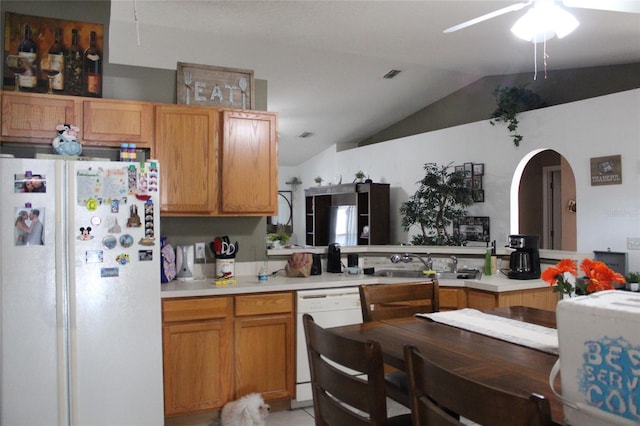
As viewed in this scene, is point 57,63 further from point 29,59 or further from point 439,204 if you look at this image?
point 439,204

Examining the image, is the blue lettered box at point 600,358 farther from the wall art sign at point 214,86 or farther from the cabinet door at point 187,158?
the wall art sign at point 214,86

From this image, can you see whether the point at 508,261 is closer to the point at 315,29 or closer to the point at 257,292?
the point at 257,292

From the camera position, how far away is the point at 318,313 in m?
3.46

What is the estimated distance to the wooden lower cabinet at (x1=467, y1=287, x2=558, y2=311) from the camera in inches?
132

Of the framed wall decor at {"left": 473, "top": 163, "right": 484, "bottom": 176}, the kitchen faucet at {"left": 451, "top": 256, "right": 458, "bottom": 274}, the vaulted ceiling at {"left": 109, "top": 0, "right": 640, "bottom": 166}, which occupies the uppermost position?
the vaulted ceiling at {"left": 109, "top": 0, "right": 640, "bottom": 166}

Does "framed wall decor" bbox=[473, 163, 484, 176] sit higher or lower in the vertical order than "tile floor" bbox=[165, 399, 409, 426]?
higher

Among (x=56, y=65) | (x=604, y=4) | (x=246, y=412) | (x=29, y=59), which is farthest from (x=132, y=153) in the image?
(x=604, y=4)

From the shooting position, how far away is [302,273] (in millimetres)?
3770

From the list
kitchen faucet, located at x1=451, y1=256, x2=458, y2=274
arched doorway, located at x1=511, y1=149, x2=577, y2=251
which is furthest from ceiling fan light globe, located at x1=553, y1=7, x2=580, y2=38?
arched doorway, located at x1=511, y1=149, x2=577, y2=251

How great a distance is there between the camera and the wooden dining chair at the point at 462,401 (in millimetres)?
913

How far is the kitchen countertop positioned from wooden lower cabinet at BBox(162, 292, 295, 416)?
5cm

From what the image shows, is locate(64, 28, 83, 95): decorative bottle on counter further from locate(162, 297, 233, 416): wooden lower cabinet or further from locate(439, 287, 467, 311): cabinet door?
locate(439, 287, 467, 311): cabinet door

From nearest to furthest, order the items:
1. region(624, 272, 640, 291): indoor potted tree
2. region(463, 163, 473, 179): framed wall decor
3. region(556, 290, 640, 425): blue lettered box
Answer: region(556, 290, 640, 425): blue lettered box → region(624, 272, 640, 291): indoor potted tree → region(463, 163, 473, 179): framed wall decor

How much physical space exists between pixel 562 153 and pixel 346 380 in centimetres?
484
